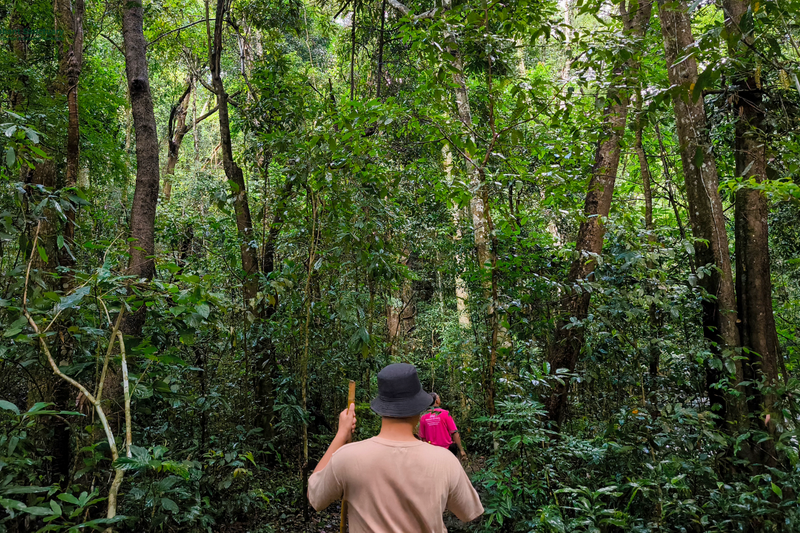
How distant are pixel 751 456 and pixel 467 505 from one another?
3467 millimetres

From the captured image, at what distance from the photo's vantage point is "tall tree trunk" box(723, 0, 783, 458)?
4.09 metres

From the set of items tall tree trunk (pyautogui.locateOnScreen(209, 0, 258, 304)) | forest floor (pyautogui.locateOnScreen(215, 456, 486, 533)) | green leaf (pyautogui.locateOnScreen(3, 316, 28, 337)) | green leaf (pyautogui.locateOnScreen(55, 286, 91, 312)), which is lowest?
forest floor (pyautogui.locateOnScreen(215, 456, 486, 533))

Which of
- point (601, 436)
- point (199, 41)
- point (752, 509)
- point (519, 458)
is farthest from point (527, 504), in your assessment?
point (199, 41)

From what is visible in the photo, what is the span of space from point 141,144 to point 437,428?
4.35m

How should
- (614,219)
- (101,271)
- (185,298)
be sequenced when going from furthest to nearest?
(614,219) < (185,298) < (101,271)

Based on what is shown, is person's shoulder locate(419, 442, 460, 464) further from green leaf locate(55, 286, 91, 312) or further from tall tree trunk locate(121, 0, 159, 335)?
tall tree trunk locate(121, 0, 159, 335)

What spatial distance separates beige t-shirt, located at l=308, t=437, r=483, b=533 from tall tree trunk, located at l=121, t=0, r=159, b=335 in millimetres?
3162

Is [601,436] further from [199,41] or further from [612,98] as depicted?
[199,41]

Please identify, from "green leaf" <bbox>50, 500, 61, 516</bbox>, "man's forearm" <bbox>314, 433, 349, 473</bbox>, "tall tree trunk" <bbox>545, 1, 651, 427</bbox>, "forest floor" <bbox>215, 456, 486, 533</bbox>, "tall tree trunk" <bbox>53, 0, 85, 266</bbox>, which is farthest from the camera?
"tall tree trunk" <bbox>545, 1, 651, 427</bbox>

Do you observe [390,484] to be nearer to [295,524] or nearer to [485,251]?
[295,524]

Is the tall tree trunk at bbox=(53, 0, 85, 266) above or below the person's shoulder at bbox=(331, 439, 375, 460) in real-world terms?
above

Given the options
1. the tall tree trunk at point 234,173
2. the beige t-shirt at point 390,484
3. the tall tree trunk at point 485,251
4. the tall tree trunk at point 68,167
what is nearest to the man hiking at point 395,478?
the beige t-shirt at point 390,484

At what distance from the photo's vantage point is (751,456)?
3916mm

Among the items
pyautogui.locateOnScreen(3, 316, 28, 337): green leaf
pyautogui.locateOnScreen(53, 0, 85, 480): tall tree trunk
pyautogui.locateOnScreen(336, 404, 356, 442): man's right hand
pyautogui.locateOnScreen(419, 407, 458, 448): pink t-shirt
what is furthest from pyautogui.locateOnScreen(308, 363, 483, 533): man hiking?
pyautogui.locateOnScreen(419, 407, 458, 448): pink t-shirt
